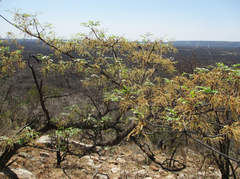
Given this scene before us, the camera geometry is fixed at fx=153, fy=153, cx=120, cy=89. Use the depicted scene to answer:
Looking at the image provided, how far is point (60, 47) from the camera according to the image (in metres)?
2.88

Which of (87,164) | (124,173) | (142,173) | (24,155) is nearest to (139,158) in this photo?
(142,173)

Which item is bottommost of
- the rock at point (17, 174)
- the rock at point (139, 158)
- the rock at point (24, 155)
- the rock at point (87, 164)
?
the rock at point (139, 158)

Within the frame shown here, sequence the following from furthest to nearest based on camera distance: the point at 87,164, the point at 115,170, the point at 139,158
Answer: the point at 139,158, the point at 87,164, the point at 115,170

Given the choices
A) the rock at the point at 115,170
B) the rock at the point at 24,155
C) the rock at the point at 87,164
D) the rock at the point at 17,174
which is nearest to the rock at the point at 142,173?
the rock at the point at 115,170

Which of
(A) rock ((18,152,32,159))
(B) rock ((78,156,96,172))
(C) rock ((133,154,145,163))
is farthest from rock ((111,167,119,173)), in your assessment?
(A) rock ((18,152,32,159))

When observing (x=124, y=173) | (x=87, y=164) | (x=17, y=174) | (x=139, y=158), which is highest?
(x=17, y=174)

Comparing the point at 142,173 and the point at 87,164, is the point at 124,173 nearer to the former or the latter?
the point at 142,173

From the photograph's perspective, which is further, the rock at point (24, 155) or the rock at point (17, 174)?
the rock at point (24, 155)

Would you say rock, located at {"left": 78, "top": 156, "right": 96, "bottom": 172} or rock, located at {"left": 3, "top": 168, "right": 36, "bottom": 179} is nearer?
rock, located at {"left": 3, "top": 168, "right": 36, "bottom": 179}

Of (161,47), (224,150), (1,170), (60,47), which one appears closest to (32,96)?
(1,170)

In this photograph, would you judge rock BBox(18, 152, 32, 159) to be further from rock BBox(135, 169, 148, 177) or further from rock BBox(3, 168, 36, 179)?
rock BBox(135, 169, 148, 177)

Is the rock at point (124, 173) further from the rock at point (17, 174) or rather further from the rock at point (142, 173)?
the rock at point (17, 174)

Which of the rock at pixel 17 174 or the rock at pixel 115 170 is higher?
the rock at pixel 17 174

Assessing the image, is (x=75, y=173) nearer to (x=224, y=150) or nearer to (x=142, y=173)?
(x=142, y=173)
